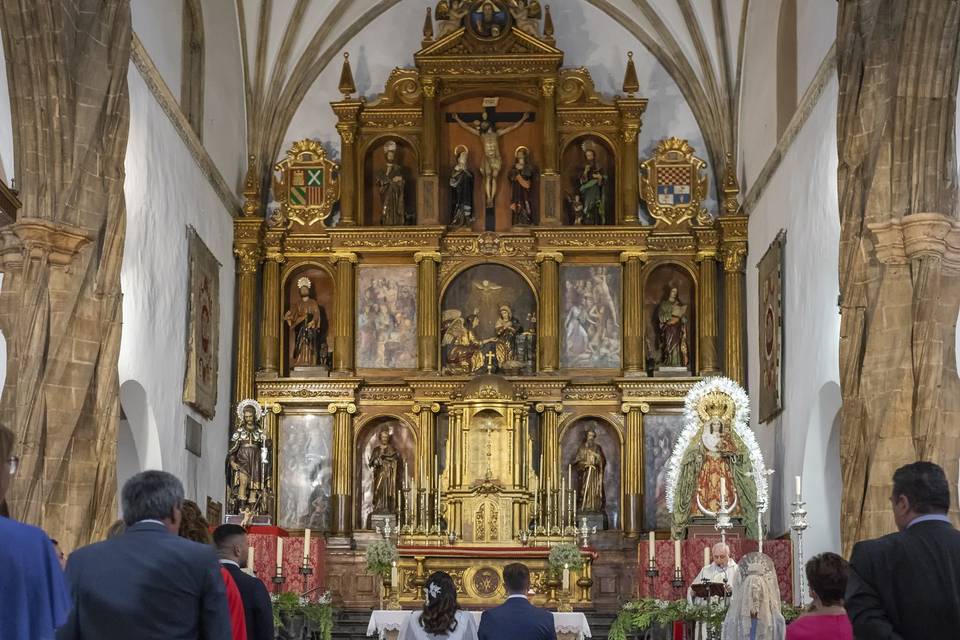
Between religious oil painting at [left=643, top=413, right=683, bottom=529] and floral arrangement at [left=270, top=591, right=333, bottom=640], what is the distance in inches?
278

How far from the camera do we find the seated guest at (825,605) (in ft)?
23.2

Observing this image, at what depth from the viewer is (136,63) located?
18172mm

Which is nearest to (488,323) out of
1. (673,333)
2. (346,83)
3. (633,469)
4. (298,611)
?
(673,333)

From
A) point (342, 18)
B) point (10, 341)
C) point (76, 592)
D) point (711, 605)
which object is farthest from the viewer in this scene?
point (342, 18)

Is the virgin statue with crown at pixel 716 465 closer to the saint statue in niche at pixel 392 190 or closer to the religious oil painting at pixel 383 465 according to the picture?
the religious oil painting at pixel 383 465

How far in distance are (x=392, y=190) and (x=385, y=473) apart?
458 centimetres

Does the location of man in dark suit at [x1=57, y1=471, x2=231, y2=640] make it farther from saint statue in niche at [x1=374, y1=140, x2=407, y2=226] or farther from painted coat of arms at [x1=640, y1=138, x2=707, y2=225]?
painted coat of arms at [x1=640, y1=138, x2=707, y2=225]

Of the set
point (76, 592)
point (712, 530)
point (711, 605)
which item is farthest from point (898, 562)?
point (712, 530)

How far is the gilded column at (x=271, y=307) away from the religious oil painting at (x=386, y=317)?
1315mm

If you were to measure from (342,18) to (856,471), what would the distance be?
14.0m

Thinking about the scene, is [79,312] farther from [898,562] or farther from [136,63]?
[898,562]

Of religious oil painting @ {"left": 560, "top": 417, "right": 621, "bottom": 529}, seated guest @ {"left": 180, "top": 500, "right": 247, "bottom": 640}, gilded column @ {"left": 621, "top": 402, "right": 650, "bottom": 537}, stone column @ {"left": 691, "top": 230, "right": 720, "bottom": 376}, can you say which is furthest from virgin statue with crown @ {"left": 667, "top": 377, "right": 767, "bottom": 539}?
seated guest @ {"left": 180, "top": 500, "right": 247, "bottom": 640}

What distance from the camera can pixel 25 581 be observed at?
16.8 feet

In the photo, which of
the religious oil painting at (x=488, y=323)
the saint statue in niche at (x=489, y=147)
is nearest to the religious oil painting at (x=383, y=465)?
the religious oil painting at (x=488, y=323)
